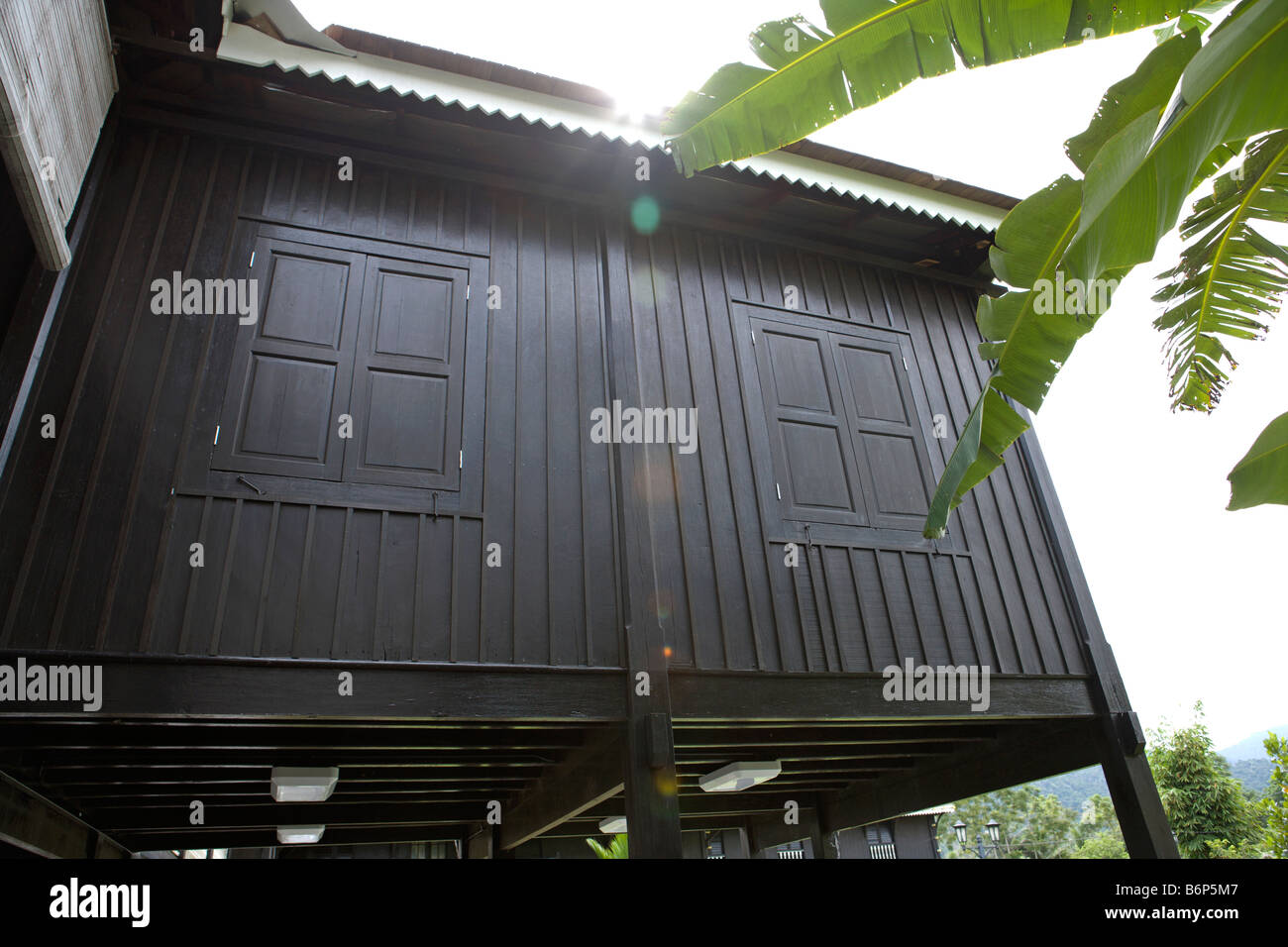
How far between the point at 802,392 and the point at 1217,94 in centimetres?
376

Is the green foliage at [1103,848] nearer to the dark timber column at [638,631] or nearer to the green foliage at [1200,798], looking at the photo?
the green foliage at [1200,798]

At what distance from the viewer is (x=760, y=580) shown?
5.05m

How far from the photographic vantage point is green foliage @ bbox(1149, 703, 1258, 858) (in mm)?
16375

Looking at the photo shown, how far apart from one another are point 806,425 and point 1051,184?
272 cm

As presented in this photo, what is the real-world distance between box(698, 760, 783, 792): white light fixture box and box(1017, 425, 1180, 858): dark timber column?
7.28 ft

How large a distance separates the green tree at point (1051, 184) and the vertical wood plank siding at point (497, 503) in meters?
1.98

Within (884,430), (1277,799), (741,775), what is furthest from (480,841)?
(1277,799)

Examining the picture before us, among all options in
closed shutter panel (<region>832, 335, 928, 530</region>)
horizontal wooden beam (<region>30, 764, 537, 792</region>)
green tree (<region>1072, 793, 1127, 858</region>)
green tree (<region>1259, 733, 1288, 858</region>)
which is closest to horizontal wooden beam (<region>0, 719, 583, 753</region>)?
horizontal wooden beam (<region>30, 764, 537, 792</region>)

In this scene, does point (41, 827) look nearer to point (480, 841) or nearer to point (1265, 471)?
point (480, 841)

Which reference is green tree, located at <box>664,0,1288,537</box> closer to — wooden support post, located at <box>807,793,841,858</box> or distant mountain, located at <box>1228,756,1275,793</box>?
wooden support post, located at <box>807,793,841,858</box>
